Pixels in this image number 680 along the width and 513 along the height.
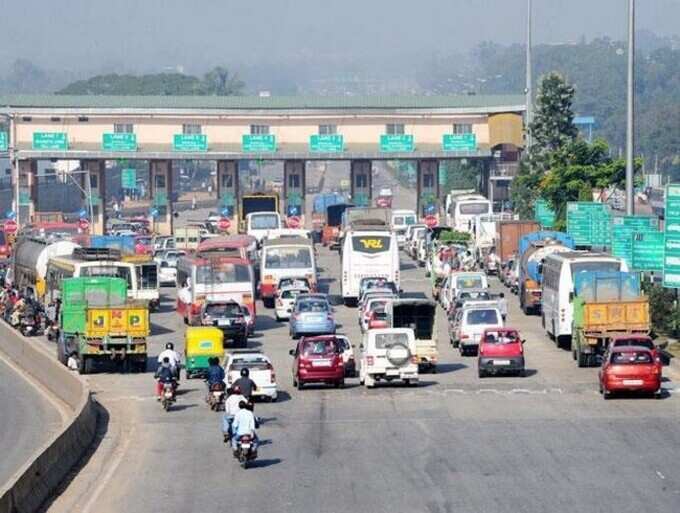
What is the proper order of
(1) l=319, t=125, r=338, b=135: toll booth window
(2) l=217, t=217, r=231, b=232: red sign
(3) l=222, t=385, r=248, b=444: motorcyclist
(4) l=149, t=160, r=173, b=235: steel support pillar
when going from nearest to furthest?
(3) l=222, t=385, r=248, b=444: motorcyclist < (2) l=217, t=217, r=231, b=232: red sign < (4) l=149, t=160, r=173, b=235: steel support pillar < (1) l=319, t=125, r=338, b=135: toll booth window

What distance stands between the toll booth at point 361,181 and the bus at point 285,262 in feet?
151

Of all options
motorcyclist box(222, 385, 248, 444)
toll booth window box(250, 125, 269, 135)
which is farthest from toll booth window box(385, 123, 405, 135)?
motorcyclist box(222, 385, 248, 444)

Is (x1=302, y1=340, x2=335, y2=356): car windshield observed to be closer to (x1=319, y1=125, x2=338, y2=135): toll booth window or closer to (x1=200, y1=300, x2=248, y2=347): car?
(x1=200, y1=300, x2=248, y2=347): car

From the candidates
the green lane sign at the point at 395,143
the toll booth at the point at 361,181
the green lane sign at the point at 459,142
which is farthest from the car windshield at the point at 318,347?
the toll booth at the point at 361,181

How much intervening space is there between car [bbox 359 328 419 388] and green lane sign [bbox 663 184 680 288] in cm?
1141

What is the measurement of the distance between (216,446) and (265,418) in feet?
15.7

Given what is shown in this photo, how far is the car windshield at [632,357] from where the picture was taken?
4331cm

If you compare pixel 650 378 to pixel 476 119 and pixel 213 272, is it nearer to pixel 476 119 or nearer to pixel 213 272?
pixel 213 272

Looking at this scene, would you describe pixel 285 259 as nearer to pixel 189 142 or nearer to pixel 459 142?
pixel 189 142

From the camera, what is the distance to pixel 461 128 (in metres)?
123

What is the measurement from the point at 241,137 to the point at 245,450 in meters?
88.6

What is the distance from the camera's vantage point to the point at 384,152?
119375 mm

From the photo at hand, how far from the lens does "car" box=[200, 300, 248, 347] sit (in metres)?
60.1

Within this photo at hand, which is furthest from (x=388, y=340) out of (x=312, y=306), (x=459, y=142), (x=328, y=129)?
(x=328, y=129)
